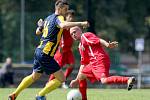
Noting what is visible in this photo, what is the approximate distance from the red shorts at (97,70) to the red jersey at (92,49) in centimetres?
8

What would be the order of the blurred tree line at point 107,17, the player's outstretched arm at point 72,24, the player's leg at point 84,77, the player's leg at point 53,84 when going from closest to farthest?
the player's outstretched arm at point 72,24, the player's leg at point 53,84, the player's leg at point 84,77, the blurred tree line at point 107,17

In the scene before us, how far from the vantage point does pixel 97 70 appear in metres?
15.1

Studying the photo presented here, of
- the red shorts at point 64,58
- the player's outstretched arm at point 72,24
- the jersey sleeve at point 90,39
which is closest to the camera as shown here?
the player's outstretched arm at point 72,24

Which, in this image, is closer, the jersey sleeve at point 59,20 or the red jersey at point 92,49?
the jersey sleeve at point 59,20

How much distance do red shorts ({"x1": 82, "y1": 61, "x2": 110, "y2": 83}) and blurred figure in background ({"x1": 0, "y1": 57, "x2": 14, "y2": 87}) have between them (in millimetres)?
15515

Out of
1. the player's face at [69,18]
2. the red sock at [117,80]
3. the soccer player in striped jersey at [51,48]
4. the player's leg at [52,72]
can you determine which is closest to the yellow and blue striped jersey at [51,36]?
the soccer player in striped jersey at [51,48]

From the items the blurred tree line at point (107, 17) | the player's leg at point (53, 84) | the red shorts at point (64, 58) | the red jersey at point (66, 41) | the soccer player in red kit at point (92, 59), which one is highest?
the soccer player in red kit at point (92, 59)

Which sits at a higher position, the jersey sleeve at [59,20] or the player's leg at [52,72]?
the jersey sleeve at [59,20]

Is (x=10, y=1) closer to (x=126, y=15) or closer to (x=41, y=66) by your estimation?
(x=126, y=15)

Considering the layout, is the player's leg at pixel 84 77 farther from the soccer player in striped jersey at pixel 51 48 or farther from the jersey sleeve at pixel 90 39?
the soccer player in striped jersey at pixel 51 48

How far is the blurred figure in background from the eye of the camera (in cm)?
3098

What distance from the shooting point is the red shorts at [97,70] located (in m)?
15.0

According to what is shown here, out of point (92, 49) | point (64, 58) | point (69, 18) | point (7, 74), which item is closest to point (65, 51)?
point (64, 58)

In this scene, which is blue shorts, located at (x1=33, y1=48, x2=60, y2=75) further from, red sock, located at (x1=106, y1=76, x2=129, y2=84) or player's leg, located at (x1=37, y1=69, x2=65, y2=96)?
red sock, located at (x1=106, y1=76, x2=129, y2=84)
